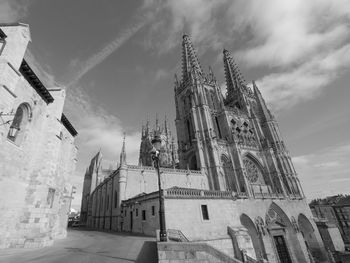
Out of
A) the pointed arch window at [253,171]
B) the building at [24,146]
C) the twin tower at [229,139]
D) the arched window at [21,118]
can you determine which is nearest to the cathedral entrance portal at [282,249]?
the twin tower at [229,139]

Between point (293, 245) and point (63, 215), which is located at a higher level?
point (63, 215)

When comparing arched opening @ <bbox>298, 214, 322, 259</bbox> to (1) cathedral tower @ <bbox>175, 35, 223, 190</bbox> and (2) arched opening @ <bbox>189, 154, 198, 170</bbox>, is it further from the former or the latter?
(2) arched opening @ <bbox>189, 154, 198, 170</bbox>

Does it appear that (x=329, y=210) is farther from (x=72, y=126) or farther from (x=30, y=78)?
(x=30, y=78)

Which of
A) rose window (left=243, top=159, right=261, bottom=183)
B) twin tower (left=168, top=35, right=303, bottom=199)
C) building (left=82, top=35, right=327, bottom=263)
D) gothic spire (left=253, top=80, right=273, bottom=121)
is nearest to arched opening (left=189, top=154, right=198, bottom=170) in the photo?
twin tower (left=168, top=35, right=303, bottom=199)

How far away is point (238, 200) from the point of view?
2127 centimetres

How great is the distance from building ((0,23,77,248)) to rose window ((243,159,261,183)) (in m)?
29.4

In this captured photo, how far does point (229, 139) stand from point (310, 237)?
18.5m

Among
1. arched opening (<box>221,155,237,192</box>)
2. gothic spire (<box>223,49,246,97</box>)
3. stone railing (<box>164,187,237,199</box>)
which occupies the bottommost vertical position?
stone railing (<box>164,187,237,199</box>)

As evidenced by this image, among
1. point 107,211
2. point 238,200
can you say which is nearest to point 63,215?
point 107,211

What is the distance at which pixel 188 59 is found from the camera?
43.5 m

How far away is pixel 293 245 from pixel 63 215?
27172 mm

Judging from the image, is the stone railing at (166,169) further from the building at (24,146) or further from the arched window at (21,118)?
the arched window at (21,118)

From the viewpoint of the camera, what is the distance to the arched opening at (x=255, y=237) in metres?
20.5

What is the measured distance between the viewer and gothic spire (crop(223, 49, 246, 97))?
153 feet
